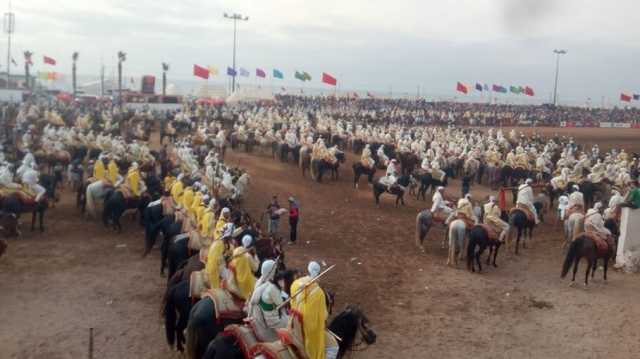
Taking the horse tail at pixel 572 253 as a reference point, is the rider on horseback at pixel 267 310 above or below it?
above

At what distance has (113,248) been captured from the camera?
593 inches

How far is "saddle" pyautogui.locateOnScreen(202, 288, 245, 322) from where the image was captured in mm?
8256

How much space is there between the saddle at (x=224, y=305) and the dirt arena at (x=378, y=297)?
66.3 inches

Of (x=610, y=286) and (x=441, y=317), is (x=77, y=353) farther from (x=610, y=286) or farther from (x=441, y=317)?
(x=610, y=286)

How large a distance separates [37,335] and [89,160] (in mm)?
15230

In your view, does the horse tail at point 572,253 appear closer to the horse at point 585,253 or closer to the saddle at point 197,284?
the horse at point 585,253

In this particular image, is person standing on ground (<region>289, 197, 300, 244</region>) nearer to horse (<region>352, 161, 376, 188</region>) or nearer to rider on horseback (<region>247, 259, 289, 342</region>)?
rider on horseback (<region>247, 259, 289, 342</region>)

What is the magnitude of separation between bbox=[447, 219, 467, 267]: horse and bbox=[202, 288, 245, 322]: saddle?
7.35 meters

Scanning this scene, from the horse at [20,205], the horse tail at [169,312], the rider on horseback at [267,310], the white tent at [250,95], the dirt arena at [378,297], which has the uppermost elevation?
the white tent at [250,95]

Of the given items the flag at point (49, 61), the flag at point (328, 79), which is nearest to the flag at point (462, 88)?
the flag at point (328, 79)

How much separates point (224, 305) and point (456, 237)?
7831mm

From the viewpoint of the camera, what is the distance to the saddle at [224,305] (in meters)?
8.26

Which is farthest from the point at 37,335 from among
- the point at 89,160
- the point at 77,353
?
the point at 89,160

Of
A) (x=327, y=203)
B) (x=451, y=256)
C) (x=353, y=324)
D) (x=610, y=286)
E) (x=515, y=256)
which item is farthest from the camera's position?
(x=327, y=203)
